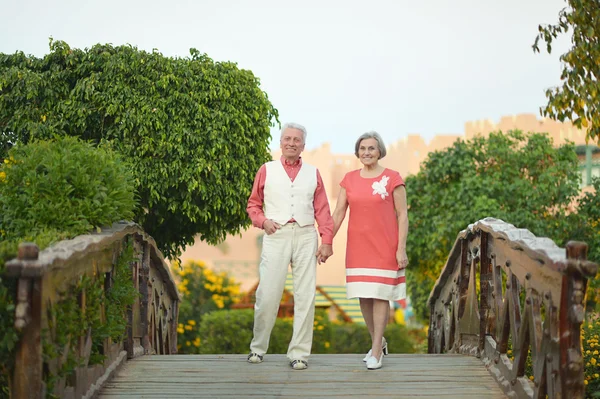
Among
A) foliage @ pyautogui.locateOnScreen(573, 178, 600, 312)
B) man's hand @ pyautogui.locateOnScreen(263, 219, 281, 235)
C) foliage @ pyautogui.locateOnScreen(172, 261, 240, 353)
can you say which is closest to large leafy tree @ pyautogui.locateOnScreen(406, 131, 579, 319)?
foliage @ pyautogui.locateOnScreen(573, 178, 600, 312)

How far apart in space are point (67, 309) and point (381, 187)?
2451mm

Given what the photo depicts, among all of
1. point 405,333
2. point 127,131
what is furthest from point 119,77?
point 405,333

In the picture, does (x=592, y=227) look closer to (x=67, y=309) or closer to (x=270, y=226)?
(x=270, y=226)

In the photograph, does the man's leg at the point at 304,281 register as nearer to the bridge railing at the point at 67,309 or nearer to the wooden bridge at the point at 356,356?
the wooden bridge at the point at 356,356

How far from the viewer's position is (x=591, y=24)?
8219 mm

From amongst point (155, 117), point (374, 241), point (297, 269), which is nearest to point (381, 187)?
point (374, 241)

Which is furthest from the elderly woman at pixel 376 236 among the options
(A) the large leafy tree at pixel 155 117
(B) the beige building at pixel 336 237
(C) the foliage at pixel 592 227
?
(B) the beige building at pixel 336 237

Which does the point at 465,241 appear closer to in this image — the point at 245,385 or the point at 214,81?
the point at 245,385

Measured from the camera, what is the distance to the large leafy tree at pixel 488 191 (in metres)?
17.3

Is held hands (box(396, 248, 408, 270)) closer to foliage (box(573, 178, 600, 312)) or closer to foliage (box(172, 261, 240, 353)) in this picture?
foliage (box(573, 178, 600, 312))

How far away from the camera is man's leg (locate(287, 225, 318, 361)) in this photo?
18.4ft

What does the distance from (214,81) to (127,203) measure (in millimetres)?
6949

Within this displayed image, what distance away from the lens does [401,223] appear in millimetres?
5684

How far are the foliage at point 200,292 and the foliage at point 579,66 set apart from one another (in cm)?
1062
